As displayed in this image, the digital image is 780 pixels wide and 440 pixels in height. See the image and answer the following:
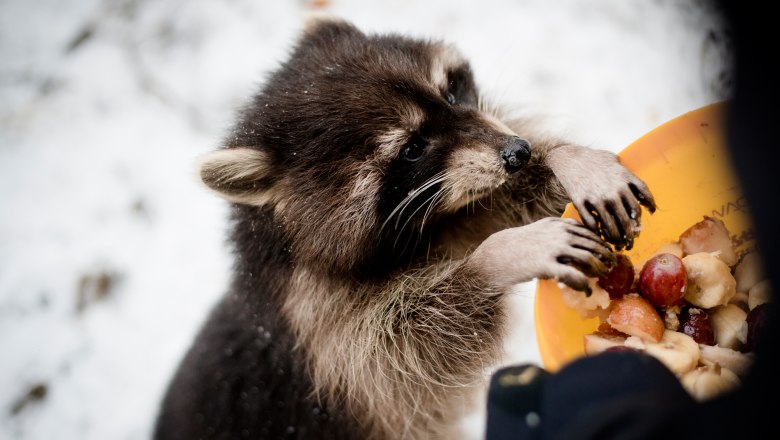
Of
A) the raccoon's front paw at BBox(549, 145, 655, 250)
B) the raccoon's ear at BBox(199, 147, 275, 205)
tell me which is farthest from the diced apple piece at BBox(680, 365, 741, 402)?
the raccoon's ear at BBox(199, 147, 275, 205)

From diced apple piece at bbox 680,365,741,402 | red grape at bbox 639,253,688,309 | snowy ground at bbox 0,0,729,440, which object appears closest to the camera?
diced apple piece at bbox 680,365,741,402

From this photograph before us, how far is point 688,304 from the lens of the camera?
5.16ft

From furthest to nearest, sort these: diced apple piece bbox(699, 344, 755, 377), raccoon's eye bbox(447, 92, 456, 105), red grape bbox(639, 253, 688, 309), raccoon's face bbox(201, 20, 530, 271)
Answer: raccoon's eye bbox(447, 92, 456, 105) < raccoon's face bbox(201, 20, 530, 271) < red grape bbox(639, 253, 688, 309) < diced apple piece bbox(699, 344, 755, 377)

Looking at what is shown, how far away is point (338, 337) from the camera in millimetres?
1700

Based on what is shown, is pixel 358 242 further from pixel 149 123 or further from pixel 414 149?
pixel 149 123

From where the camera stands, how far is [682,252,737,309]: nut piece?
146cm

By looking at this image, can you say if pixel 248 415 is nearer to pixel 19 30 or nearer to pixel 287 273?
pixel 287 273

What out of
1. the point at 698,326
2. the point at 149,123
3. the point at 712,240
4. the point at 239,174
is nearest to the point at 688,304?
the point at 698,326

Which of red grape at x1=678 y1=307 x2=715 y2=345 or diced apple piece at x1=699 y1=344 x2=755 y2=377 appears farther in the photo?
red grape at x1=678 y1=307 x2=715 y2=345

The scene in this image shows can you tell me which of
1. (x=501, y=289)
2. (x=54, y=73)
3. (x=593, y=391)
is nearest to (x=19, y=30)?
(x=54, y=73)

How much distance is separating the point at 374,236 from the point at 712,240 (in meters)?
0.90

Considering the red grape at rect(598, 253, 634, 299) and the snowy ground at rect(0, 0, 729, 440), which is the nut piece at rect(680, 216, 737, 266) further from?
the snowy ground at rect(0, 0, 729, 440)

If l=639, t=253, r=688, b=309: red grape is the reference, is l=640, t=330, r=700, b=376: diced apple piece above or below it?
below

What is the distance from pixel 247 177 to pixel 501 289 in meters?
0.74
